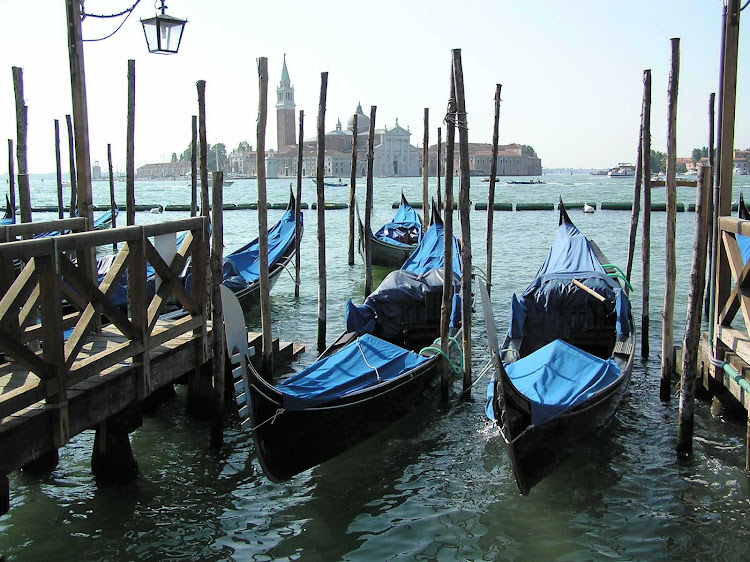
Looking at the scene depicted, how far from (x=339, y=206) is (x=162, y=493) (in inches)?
→ 844

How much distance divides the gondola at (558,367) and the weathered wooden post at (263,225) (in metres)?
1.32

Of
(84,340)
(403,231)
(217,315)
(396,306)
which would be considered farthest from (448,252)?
(403,231)

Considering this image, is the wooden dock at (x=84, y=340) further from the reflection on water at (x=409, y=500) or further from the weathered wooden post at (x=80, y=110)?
the reflection on water at (x=409, y=500)

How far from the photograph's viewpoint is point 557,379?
3.51 metres

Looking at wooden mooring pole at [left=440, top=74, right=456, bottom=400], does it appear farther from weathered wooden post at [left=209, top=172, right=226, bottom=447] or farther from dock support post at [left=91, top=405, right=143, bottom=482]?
dock support post at [left=91, top=405, right=143, bottom=482]

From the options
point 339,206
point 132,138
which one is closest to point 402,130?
point 339,206

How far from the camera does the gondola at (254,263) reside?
670 cm

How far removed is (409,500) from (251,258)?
4.60m

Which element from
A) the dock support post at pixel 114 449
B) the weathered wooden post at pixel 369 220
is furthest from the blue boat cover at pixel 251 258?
the dock support post at pixel 114 449

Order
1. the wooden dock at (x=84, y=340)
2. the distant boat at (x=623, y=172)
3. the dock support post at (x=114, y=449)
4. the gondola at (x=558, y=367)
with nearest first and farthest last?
1. the wooden dock at (x=84, y=340)
2. the gondola at (x=558, y=367)
3. the dock support post at (x=114, y=449)
4. the distant boat at (x=623, y=172)

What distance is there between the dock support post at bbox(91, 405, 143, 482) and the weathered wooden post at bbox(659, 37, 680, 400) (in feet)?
8.88

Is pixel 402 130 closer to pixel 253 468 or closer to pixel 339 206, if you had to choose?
pixel 339 206

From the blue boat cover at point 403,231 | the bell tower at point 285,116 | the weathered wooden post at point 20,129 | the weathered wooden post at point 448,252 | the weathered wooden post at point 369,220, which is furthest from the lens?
the bell tower at point 285,116

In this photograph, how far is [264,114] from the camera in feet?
14.1
